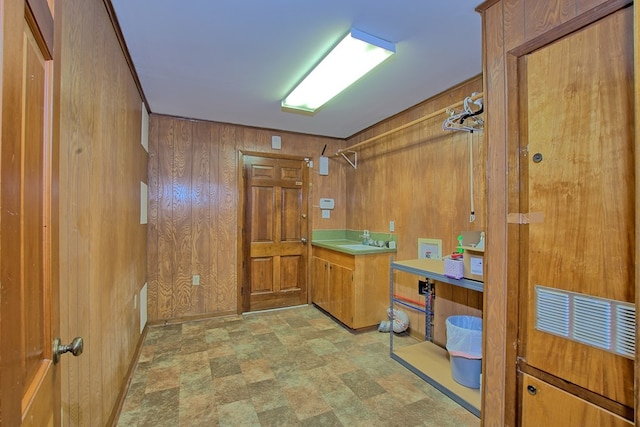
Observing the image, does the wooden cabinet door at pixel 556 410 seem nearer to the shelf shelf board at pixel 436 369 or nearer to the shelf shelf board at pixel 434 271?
the shelf shelf board at pixel 434 271

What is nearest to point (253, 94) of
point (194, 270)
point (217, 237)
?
point (217, 237)

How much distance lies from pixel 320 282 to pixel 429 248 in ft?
5.04

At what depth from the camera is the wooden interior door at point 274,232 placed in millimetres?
3707

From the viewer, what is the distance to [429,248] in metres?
2.82

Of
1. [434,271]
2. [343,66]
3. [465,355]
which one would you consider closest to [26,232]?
[343,66]

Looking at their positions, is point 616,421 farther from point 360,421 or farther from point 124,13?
point 124,13

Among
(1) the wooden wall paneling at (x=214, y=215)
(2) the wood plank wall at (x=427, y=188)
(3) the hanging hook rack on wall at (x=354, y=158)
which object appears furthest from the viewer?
(3) the hanging hook rack on wall at (x=354, y=158)

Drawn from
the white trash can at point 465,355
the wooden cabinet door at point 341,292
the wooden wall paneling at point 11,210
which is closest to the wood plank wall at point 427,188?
the white trash can at point 465,355

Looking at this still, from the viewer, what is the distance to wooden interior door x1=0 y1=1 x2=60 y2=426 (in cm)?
50

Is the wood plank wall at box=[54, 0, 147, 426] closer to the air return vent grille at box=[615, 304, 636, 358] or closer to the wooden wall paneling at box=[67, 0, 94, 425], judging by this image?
the wooden wall paneling at box=[67, 0, 94, 425]

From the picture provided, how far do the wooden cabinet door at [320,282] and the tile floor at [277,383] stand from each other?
52 cm

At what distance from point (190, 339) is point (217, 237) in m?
1.18

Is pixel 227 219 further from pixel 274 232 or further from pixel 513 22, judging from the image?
pixel 513 22

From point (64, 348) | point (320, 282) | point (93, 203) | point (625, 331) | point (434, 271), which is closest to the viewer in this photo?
point (64, 348)
